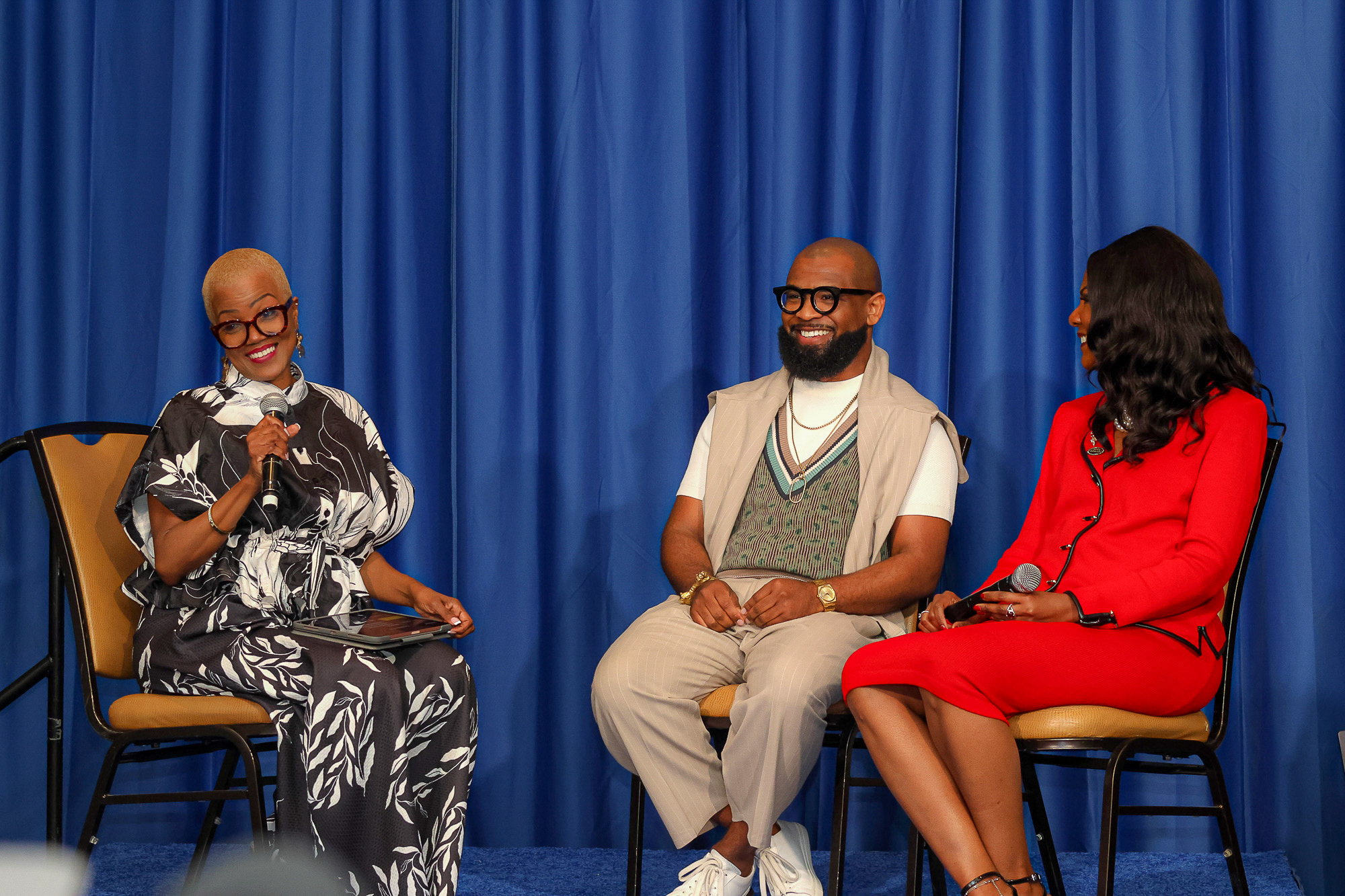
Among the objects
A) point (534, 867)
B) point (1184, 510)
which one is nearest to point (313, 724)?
point (534, 867)

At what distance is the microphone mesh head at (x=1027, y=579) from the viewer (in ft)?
7.43

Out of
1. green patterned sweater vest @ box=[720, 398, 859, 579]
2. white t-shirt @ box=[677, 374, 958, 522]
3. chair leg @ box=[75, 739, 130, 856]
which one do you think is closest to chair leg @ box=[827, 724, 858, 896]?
green patterned sweater vest @ box=[720, 398, 859, 579]

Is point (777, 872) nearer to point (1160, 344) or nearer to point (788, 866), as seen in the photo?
point (788, 866)

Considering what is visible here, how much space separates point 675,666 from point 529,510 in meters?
0.98

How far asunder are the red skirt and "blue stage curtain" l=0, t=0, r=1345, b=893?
100cm

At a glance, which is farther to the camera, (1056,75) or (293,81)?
(293,81)

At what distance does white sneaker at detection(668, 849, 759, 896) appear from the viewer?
2484 mm

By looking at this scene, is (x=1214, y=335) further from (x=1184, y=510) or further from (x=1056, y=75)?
(x=1056, y=75)

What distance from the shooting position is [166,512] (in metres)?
2.51

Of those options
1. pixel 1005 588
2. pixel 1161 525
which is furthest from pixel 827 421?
pixel 1161 525

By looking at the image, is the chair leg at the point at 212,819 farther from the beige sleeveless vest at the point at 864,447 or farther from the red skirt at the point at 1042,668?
the red skirt at the point at 1042,668

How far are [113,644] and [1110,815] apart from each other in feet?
6.47

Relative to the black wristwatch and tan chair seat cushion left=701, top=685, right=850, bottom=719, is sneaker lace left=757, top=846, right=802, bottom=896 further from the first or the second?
the black wristwatch

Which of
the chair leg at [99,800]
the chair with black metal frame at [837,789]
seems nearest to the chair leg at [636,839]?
the chair with black metal frame at [837,789]
